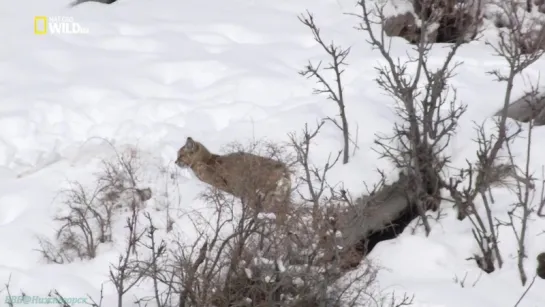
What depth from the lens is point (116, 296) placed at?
287 inches

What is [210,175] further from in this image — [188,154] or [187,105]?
[187,105]

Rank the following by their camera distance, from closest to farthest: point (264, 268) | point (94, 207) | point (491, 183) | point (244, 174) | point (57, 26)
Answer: point (264, 268)
point (244, 174)
point (94, 207)
point (491, 183)
point (57, 26)

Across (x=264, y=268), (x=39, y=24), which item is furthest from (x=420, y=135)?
(x=39, y=24)

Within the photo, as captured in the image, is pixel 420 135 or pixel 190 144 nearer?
pixel 190 144

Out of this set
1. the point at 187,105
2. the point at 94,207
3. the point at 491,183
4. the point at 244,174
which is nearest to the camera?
the point at 244,174

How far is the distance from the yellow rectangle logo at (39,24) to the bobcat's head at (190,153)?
4.55 meters

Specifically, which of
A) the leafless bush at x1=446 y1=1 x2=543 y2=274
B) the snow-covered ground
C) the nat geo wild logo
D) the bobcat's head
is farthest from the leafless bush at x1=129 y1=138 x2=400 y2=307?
the nat geo wild logo

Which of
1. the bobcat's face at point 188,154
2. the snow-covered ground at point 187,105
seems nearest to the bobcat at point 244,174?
the bobcat's face at point 188,154

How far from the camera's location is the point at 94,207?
27.7 feet

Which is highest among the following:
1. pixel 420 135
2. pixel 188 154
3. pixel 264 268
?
pixel 420 135

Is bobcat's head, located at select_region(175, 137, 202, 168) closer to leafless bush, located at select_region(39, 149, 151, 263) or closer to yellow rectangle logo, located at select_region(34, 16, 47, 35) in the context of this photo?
leafless bush, located at select_region(39, 149, 151, 263)

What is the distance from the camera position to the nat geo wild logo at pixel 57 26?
40.4ft

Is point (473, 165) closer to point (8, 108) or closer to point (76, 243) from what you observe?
point (76, 243)

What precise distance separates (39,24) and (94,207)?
508 cm
